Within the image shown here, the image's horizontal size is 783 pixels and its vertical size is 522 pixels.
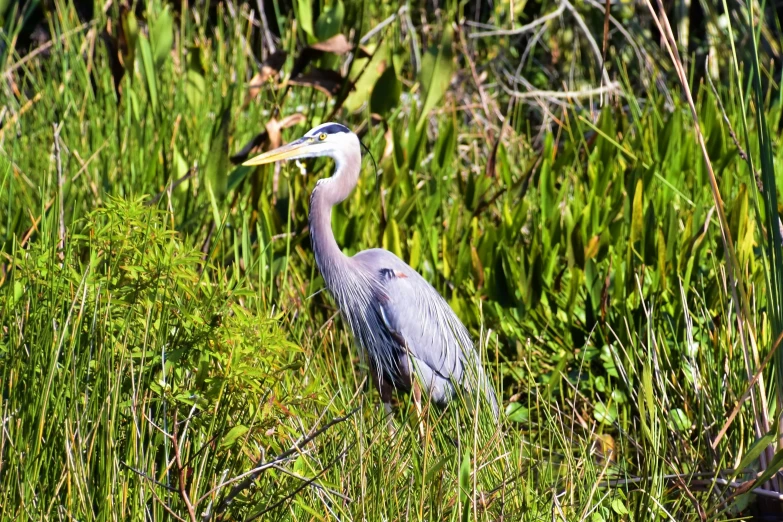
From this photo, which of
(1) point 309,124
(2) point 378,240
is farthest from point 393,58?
(2) point 378,240

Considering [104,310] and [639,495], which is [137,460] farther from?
[639,495]

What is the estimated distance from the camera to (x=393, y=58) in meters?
3.24

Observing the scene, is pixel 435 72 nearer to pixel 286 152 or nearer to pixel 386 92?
pixel 386 92

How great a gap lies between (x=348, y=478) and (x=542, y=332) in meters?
1.29

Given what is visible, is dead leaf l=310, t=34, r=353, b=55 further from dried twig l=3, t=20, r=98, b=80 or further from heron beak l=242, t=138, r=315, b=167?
dried twig l=3, t=20, r=98, b=80

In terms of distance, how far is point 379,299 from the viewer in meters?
2.80

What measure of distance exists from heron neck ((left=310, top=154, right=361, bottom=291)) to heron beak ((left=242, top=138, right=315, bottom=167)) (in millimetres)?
106

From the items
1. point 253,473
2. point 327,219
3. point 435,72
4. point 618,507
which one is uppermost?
point 435,72

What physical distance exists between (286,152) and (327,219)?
227mm

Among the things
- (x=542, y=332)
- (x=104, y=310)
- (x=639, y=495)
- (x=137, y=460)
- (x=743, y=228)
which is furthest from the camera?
(x=542, y=332)

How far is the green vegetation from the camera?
1.62 meters

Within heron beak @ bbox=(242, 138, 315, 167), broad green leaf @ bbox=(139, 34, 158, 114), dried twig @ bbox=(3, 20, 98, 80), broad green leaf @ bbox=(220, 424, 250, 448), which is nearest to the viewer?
broad green leaf @ bbox=(220, 424, 250, 448)

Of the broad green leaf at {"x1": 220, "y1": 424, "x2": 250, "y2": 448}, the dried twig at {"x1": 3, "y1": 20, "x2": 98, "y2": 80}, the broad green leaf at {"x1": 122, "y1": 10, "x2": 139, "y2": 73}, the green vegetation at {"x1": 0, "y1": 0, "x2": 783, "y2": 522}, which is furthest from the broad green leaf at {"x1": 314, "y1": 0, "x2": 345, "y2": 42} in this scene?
the broad green leaf at {"x1": 220, "y1": 424, "x2": 250, "y2": 448}

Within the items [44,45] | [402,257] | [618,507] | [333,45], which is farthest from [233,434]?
[44,45]
